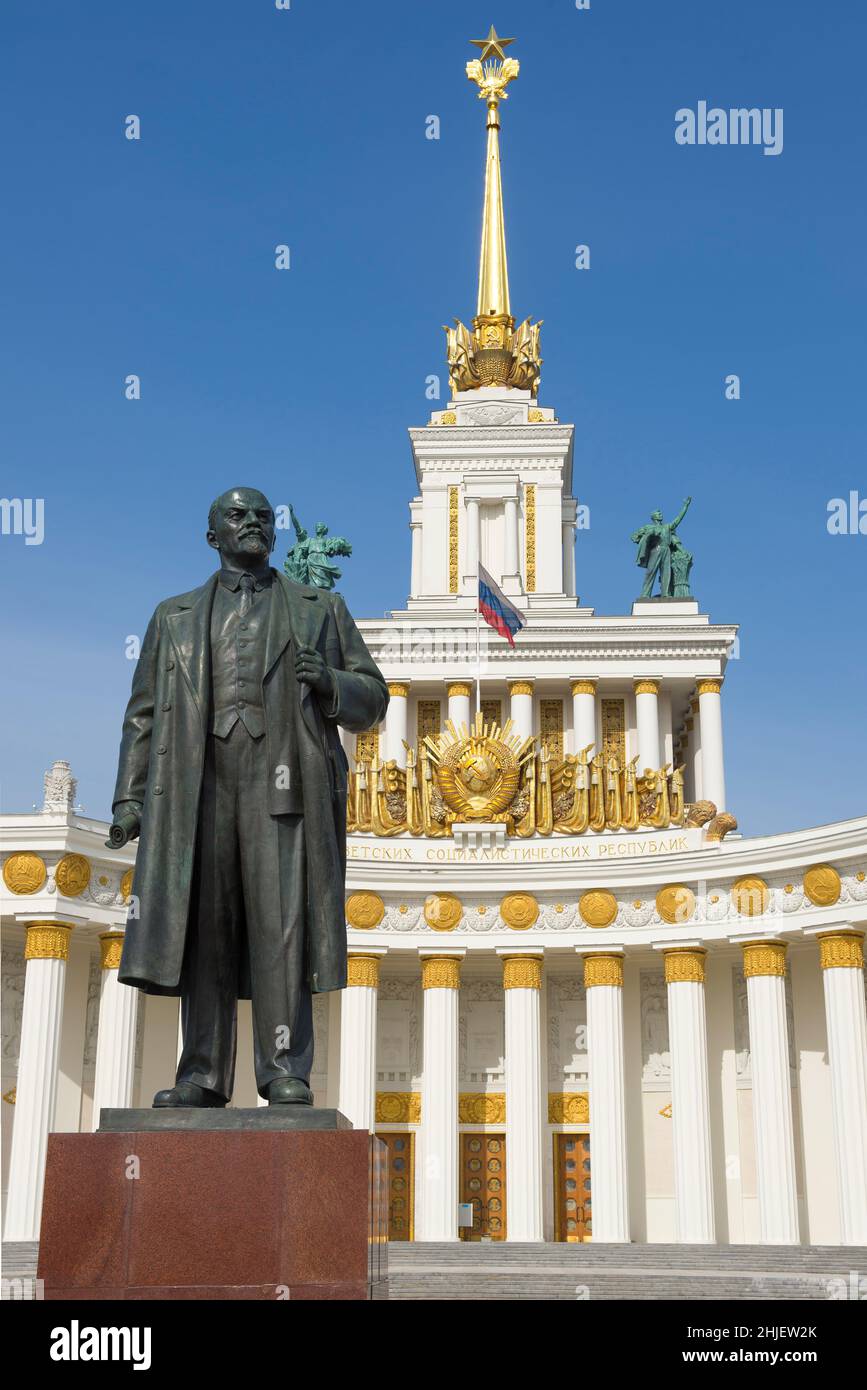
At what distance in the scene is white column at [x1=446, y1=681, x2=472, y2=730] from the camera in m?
43.8

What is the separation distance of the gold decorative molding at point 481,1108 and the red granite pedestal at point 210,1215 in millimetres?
27881

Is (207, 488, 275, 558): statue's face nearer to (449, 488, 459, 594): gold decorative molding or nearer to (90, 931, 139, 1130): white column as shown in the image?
(90, 931, 139, 1130): white column

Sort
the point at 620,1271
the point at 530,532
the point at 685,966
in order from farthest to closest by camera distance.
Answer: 1. the point at 530,532
2. the point at 685,966
3. the point at 620,1271

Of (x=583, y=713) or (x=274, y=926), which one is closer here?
(x=274, y=926)

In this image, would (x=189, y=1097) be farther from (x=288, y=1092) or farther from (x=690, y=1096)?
(x=690, y=1096)

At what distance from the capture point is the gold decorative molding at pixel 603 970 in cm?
3159

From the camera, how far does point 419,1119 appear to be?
109ft

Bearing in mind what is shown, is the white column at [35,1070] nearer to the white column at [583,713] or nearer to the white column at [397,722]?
the white column at [397,722]

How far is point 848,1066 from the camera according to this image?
2848 centimetres

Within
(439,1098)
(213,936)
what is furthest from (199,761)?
(439,1098)

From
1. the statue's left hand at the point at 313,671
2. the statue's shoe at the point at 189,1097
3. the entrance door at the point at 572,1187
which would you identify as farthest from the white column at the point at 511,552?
the statue's shoe at the point at 189,1097

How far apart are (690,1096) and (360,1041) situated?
6.84m

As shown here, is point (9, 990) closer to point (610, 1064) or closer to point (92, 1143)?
point (610, 1064)

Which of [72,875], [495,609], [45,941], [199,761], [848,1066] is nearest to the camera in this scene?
[199,761]
